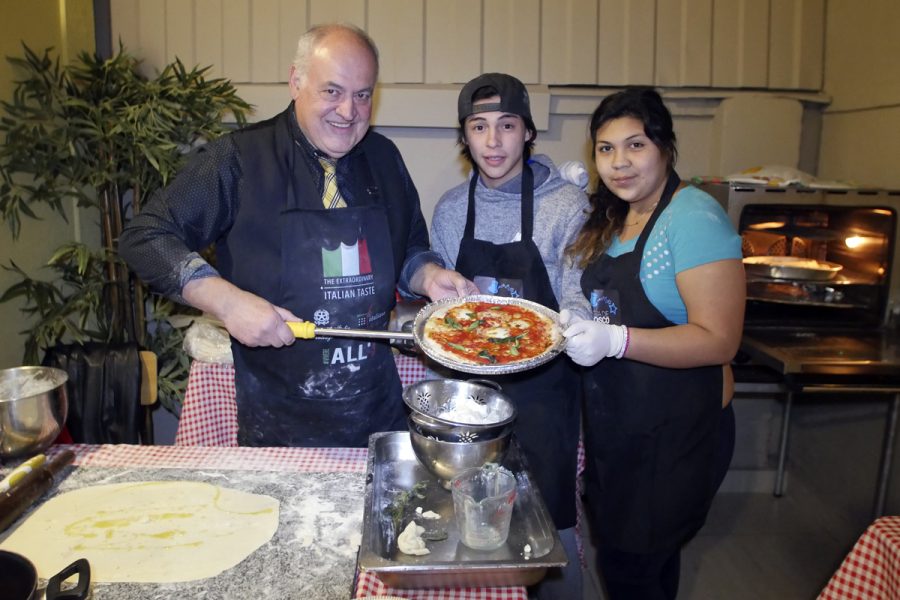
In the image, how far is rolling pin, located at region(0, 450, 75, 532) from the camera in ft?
4.47

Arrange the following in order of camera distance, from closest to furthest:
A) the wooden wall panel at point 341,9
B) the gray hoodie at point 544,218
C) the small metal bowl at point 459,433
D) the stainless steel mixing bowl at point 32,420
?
the small metal bowl at point 459,433
the stainless steel mixing bowl at point 32,420
the gray hoodie at point 544,218
the wooden wall panel at point 341,9

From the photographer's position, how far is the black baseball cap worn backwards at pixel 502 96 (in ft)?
7.33

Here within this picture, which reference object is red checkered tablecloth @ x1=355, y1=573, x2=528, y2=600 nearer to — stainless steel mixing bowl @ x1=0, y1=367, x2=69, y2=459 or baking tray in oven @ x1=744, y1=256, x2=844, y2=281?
stainless steel mixing bowl @ x1=0, y1=367, x2=69, y2=459

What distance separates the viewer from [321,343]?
2.04 meters

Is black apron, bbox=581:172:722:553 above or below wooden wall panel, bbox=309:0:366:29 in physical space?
below

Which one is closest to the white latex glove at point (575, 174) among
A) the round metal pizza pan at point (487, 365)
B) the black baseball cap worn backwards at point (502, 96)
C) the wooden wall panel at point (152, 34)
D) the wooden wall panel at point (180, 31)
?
the black baseball cap worn backwards at point (502, 96)

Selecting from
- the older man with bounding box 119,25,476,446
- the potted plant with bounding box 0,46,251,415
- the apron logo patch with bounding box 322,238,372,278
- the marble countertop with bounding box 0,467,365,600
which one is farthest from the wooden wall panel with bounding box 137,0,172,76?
the marble countertop with bounding box 0,467,365,600

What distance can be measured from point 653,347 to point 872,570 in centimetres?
74

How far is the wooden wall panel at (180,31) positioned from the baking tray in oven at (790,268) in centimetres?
319

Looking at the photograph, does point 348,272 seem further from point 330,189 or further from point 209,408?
point 209,408

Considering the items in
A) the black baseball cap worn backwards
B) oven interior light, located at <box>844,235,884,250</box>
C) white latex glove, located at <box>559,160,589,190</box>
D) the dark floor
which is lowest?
the dark floor

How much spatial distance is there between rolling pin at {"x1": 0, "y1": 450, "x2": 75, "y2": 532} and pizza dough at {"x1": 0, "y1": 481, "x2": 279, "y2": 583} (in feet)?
0.10

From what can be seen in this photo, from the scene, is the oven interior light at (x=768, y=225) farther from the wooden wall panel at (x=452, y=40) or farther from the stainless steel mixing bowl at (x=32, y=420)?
the stainless steel mixing bowl at (x=32, y=420)

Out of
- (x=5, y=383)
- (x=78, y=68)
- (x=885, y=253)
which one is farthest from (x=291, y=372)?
(x=885, y=253)
